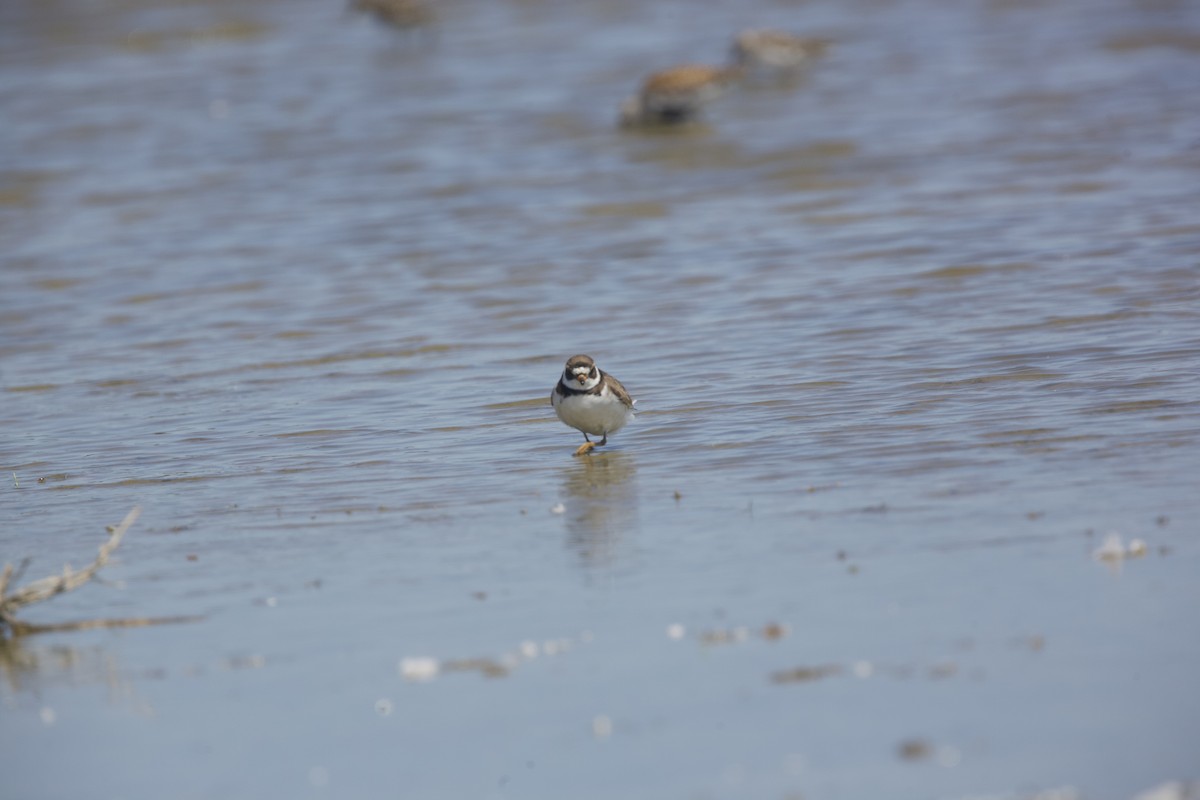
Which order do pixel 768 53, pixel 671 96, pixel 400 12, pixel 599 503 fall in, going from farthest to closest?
pixel 400 12 → pixel 768 53 → pixel 671 96 → pixel 599 503

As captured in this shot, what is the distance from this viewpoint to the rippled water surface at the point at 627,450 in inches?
209

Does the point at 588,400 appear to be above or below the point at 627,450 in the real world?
above

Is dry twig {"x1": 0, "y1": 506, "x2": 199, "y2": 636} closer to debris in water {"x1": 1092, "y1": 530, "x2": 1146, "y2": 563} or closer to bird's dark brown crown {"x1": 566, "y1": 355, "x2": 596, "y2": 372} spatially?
bird's dark brown crown {"x1": 566, "y1": 355, "x2": 596, "y2": 372}

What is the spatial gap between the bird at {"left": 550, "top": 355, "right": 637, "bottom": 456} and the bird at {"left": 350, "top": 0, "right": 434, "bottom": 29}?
987 inches

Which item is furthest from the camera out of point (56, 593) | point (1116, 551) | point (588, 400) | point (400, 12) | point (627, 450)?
point (400, 12)

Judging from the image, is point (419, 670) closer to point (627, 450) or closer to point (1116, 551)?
point (1116, 551)

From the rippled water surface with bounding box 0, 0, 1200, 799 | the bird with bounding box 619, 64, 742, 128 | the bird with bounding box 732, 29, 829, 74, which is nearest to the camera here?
the rippled water surface with bounding box 0, 0, 1200, 799

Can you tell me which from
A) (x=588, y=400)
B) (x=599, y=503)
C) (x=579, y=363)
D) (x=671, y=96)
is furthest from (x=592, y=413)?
(x=671, y=96)

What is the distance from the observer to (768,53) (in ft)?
86.4

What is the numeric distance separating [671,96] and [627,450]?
563 inches

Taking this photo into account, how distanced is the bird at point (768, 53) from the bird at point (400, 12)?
8.81 metres

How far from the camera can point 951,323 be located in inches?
482

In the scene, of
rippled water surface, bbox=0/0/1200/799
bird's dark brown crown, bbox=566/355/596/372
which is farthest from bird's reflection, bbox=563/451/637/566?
bird's dark brown crown, bbox=566/355/596/372

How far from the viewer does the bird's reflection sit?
24.4 feet
